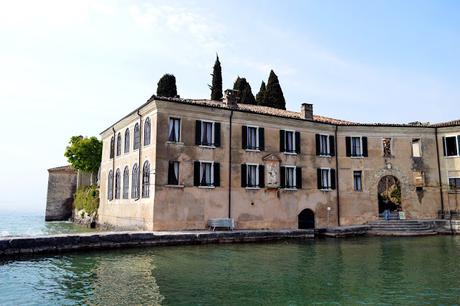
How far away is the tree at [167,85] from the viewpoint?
145 feet

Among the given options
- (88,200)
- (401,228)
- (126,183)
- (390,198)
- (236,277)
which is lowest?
(236,277)

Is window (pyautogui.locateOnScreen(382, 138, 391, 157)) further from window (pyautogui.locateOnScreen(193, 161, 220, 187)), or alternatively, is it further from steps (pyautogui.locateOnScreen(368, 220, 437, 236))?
window (pyautogui.locateOnScreen(193, 161, 220, 187))

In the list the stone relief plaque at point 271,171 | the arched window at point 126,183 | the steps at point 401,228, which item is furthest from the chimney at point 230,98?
the steps at point 401,228

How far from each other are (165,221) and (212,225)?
9.24 feet

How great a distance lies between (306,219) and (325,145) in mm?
5580

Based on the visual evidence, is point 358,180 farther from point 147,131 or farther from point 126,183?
point 126,183

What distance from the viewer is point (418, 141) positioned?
30.2 m

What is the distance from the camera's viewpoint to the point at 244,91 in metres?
48.9

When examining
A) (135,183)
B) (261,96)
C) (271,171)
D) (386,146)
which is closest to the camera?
(135,183)

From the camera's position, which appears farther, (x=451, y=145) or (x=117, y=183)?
(x=451, y=145)

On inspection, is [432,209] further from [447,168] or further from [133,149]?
[133,149]

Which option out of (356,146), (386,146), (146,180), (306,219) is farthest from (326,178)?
(146,180)

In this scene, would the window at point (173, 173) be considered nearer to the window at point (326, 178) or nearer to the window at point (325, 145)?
the window at point (326, 178)

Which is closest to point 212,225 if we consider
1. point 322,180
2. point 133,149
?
point 133,149
